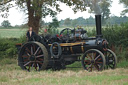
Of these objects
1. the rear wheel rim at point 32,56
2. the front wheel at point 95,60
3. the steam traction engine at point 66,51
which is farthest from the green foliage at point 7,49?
the front wheel at point 95,60

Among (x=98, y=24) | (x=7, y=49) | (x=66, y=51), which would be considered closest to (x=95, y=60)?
(x=98, y=24)

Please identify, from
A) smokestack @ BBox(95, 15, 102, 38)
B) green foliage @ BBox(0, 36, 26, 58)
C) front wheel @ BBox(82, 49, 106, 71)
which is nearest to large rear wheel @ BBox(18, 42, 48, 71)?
front wheel @ BBox(82, 49, 106, 71)

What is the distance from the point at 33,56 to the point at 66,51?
131 centimetres

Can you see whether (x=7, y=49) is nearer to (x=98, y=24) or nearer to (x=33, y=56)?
(x=33, y=56)

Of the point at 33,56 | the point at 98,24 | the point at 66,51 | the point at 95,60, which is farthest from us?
the point at 33,56

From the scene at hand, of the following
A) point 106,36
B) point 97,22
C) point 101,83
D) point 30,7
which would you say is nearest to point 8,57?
point 30,7

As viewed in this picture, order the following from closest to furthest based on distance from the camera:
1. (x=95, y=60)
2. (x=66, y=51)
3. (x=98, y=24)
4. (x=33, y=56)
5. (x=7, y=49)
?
(x=95, y=60)
(x=98, y=24)
(x=66, y=51)
(x=33, y=56)
(x=7, y=49)

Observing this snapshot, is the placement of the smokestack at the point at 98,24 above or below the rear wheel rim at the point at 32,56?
above

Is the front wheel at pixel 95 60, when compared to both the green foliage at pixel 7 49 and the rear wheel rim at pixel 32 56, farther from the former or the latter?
the green foliage at pixel 7 49

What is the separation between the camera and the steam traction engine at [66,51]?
11703 mm

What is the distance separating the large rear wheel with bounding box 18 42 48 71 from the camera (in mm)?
12312

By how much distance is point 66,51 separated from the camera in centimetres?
1256

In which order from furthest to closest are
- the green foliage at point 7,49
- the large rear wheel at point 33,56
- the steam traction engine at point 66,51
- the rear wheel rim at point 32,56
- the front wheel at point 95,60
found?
the green foliage at point 7,49 → the rear wheel rim at point 32,56 → the large rear wheel at point 33,56 → the steam traction engine at point 66,51 → the front wheel at point 95,60

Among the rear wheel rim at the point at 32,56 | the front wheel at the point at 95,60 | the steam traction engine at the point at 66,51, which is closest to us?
the front wheel at the point at 95,60
